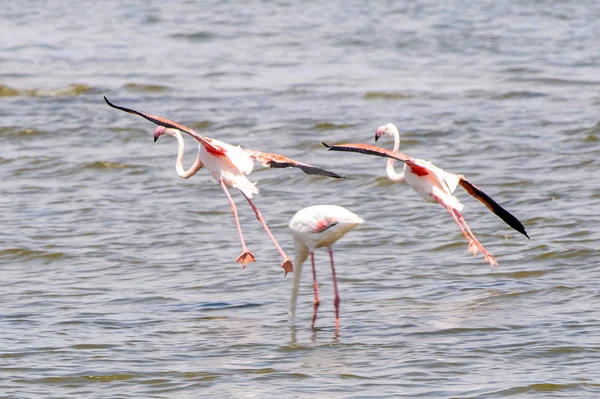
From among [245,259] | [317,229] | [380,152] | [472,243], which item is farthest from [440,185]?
[317,229]

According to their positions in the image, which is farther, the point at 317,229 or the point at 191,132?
the point at 191,132

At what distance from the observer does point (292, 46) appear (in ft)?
78.8

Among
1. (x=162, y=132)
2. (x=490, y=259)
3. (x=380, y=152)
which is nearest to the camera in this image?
(x=380, y=152)

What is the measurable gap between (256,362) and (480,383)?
4.69 feet

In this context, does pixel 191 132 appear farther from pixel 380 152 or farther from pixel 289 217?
pixel 289 217

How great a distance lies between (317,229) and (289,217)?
12.0 ft

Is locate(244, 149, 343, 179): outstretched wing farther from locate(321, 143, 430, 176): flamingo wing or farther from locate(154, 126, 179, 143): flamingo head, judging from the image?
locate(154, 126, 179, 143): flamingo head

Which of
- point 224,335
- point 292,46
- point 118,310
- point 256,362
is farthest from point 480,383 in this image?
point 292,46

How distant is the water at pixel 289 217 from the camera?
702 centimetres

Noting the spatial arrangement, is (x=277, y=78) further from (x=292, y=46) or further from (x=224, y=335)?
(x=224, y=335)

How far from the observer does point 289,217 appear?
1139 centimetres

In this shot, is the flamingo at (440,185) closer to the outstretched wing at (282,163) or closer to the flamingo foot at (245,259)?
the outstretched wing at (282,163)

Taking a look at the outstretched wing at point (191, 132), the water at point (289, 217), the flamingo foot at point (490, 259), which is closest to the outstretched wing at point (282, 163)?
the outstretched wing at point (191, 132)

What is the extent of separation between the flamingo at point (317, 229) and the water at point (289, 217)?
23cm
